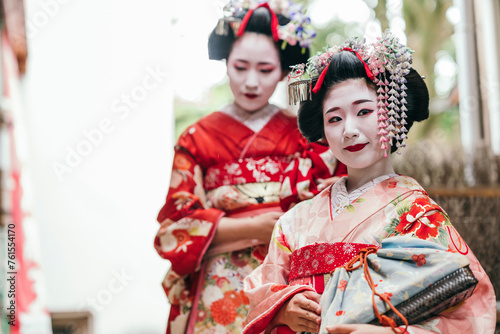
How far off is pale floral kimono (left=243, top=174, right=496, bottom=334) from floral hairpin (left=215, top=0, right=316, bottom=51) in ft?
2.26

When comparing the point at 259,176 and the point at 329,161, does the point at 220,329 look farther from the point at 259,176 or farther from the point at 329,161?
the point at 329,161

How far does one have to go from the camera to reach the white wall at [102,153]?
3105 mm

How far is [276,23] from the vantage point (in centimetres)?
212

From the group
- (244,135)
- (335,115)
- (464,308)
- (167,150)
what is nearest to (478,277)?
(464,308)

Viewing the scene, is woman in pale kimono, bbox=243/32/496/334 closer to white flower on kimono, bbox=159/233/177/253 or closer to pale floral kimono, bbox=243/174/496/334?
pale floral kimono, bbox=243/174/496/334

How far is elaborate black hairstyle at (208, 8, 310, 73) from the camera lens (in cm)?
211

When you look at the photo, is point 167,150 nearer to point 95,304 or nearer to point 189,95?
point 189,95

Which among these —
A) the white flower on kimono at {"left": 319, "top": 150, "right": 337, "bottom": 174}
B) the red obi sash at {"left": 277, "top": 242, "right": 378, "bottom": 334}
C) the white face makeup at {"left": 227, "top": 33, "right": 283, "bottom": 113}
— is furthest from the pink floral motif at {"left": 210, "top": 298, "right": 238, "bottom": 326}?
the white face makeup at {"left": 227, "top": 33, "right": 283, "bottom": 113}

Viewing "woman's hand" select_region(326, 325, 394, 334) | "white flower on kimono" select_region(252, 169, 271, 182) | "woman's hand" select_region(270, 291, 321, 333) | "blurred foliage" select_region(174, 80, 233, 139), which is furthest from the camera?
"blurred foliage" select_region(174, 80, 233, 139)

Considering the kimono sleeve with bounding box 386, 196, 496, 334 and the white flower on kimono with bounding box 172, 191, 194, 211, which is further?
the white flower on kimono with bounding box 172, 191, 194, 211

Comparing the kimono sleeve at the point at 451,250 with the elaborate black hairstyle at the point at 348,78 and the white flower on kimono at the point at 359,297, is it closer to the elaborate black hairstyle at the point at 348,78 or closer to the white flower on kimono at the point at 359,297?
the white flower on kimono at the point at 359,297

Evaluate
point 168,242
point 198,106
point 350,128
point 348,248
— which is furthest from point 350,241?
point 198,106

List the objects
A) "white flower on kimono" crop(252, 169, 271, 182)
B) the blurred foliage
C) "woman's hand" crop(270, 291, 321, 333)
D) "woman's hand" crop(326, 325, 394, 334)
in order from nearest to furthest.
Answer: "woman's hand" crop(326, 325, 394, 334) < "woman's hand" crop(270, 291, 321, 333) < "white flower on kimono" crop(252, 169, 271, 182) < the blurred foliage

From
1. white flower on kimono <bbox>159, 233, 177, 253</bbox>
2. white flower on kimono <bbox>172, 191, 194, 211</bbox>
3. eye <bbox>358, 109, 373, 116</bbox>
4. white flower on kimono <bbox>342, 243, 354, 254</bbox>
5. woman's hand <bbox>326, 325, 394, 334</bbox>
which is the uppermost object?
eye <bbox>358, 109, 373, 116</bbox>
